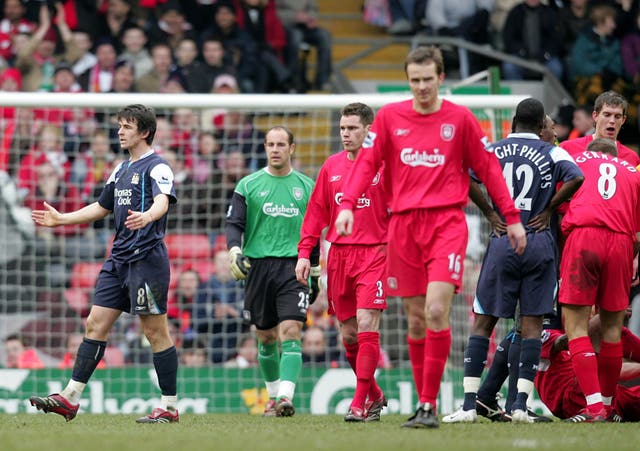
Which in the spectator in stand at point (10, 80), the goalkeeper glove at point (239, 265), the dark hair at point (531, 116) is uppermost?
the spectator in stand at point (10, 80)

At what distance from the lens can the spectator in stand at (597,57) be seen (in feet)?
56.1

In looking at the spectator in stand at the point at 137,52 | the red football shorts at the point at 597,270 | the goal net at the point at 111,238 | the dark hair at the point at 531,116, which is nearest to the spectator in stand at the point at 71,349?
the goal net at the point at 111,238

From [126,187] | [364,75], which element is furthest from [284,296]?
[364,75]

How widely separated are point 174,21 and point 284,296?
802 centimetres

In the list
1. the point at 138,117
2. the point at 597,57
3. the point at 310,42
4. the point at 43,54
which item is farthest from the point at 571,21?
the point at 138,117

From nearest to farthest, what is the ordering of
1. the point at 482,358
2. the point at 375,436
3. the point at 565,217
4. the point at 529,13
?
the point at 375,436, the point at 482,358, the point at 565,217, the point at 529,13

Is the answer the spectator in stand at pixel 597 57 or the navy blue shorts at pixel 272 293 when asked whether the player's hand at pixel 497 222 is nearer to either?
the navy blue shorts at pixel 272 293

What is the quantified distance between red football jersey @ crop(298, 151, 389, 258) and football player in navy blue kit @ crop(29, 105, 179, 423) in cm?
118

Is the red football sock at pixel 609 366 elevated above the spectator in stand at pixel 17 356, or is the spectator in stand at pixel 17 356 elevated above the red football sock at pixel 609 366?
the red football sock at pixel 609 366

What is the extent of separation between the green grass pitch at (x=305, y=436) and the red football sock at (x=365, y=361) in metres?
0.29

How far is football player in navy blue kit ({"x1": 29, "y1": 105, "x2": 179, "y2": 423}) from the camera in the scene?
8.52 m

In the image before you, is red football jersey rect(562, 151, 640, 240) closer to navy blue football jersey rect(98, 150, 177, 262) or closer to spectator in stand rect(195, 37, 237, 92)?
navy blue football jersey rect(98, 150, 177, 262)

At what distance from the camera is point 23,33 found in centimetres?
1633

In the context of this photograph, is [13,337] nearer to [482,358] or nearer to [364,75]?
[482,358]
